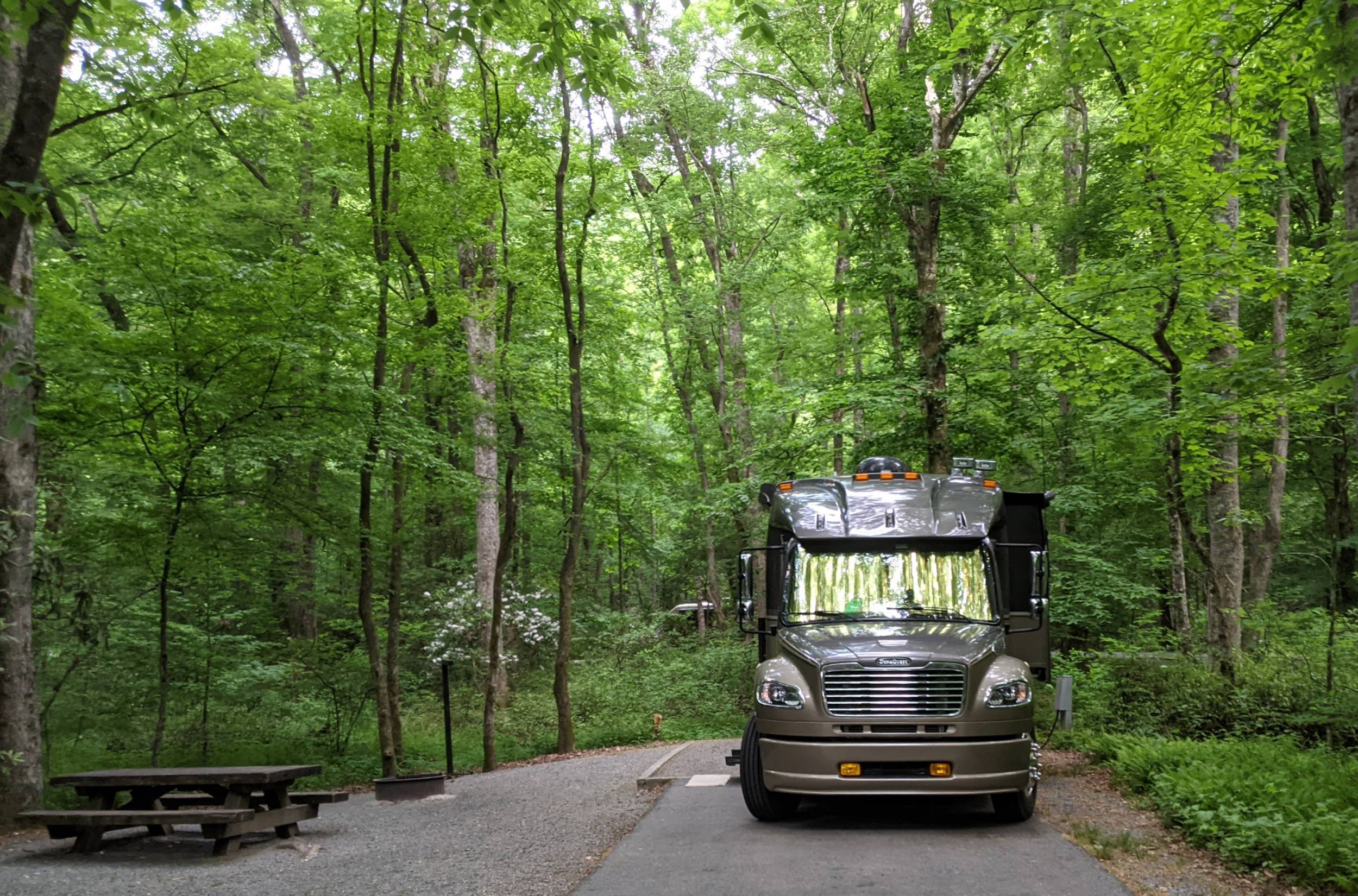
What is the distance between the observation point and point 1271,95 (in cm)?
1313

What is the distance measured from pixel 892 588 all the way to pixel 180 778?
6.62m

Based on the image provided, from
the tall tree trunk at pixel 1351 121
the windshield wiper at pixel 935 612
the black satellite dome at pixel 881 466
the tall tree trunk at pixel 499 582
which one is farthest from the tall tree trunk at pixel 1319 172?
the tall tree trunk at pixel 1351 121

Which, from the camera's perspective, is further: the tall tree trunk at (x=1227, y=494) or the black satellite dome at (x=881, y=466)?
the tall tree trunk at (x=1227, y=494)

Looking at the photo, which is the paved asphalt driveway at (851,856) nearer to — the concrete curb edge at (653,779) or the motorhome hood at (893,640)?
the motorhome hood at (893,640)

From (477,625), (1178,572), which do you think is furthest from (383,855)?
(1178,572)

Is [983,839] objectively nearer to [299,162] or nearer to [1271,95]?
[1271,95]

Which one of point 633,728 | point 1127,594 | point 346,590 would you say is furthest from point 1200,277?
point 346,590

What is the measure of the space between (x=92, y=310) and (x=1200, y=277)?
14487mm

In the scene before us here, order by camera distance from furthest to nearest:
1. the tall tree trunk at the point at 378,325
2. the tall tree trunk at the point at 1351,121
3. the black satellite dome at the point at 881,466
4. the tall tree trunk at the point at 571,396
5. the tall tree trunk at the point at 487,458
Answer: the tall tree trunk at the point at 571,396 < the tall tree trunk at the point at 487,458 < the tall tree trunk at the point at 378,325 < the black satellite dome at the point at 881,466 < the tall tree trunk at the point at 1351,121

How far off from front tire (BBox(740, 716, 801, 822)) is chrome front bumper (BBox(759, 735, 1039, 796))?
44cm

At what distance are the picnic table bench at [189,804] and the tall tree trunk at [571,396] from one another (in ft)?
25.4

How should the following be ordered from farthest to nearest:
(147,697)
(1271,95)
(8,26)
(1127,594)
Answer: (1127,594), (147,697), (1271,95), (8,26)

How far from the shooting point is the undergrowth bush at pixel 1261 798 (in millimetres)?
6680

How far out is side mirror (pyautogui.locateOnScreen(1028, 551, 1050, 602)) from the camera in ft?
30.4
